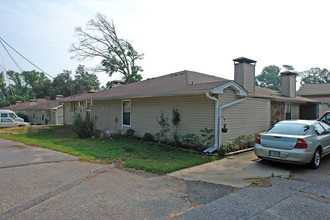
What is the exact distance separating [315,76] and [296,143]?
7007cm

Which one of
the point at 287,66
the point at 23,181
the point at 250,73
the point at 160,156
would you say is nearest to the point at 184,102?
the point at 160,156

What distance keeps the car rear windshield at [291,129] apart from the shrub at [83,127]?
9.43m

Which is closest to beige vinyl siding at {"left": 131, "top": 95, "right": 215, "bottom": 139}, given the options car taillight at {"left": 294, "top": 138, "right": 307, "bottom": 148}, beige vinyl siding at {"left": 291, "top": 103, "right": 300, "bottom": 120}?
car taillight at {"left": 294, "top": 138, "right": 307, "bottom": 148}

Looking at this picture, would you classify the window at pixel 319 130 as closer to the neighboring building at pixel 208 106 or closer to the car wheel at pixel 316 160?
the car wheel at pixel 316 160

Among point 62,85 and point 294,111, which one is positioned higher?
point 62,85

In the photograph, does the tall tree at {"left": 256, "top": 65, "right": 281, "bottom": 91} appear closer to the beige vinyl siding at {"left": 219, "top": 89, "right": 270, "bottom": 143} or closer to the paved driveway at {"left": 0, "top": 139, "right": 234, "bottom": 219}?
the beige vinyl siding at {"left": 219, "top": 89, "right": 270, "bottom": 143}

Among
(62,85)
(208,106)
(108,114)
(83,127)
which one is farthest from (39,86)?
(208,106)

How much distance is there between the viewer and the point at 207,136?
8688 millimetres

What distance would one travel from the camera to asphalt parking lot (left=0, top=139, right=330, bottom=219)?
11.9 feet

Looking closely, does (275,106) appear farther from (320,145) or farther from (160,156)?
(160,156)

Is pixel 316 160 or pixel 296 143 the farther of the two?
pixel 316 160

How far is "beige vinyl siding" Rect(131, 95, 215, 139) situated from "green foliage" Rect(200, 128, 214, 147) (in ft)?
0.83

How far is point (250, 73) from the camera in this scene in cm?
1211

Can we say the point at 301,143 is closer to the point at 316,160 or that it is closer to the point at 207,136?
the point at 316,160
